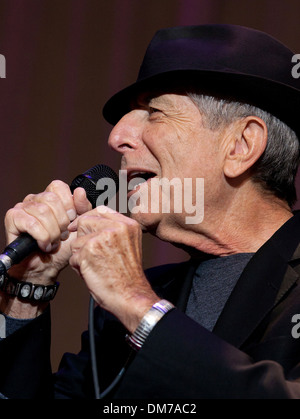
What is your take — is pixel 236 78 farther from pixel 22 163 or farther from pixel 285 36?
pixel 22 163

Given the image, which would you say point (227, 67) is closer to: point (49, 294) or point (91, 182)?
point (91, 182)

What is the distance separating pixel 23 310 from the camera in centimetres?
171

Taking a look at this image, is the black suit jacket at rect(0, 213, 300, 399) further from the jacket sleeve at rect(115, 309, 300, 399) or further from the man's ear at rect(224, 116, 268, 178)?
the man's ear at rect(224, 116, 268, 178)

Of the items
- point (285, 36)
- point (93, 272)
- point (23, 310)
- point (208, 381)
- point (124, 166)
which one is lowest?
point (23, 310)

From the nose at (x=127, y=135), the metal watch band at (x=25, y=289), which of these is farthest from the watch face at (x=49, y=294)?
the nose at (x=127, y=135)

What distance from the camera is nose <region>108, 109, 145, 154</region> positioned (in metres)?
1.73

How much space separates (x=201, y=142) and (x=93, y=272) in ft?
1.77

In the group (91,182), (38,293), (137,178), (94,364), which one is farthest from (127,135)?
(94,364)

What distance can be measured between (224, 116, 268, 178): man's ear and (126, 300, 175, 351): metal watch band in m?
0.56

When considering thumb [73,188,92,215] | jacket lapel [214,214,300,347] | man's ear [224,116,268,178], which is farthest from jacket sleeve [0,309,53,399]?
man's ear [224,116,268,178]

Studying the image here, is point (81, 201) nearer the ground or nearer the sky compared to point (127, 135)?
nearer the ground

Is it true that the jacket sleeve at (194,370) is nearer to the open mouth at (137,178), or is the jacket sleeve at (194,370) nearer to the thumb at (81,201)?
the thumb at (81,201)

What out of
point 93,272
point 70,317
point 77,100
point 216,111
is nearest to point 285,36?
point 77,100

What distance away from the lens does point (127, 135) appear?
1.74 meters
